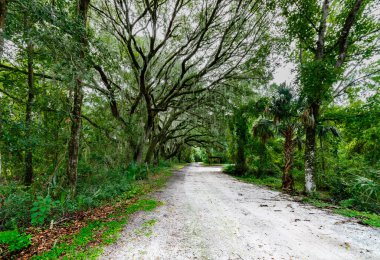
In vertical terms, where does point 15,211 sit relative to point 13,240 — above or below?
above

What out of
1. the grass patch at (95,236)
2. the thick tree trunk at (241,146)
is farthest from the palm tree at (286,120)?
the grass patch at (95,236)

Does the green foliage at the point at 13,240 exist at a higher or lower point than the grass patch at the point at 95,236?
higher

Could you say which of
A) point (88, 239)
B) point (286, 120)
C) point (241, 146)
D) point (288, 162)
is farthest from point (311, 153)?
point (88, 239)

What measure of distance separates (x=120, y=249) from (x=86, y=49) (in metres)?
4.43

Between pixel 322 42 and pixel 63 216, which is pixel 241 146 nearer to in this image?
pixel 322 42

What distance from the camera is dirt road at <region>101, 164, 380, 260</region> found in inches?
97.0

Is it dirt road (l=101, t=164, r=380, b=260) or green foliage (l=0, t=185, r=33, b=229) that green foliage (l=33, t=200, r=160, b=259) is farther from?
green foliage (l=0, t=185, r=33, b=229)

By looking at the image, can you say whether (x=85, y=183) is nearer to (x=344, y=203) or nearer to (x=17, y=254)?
(x=17, y=254)

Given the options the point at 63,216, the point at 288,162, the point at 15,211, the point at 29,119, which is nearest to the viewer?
the point at 15,211

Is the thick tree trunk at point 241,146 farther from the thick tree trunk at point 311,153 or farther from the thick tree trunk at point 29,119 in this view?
the thick tree trunk at point 29,119

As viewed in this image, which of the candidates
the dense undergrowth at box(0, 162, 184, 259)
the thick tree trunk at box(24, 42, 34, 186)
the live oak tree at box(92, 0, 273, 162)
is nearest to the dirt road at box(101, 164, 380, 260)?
the dense undergrowth at box(0, 162, 184, 259)

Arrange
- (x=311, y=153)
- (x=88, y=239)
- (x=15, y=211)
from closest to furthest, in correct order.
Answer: (x=88, y=239) → (x=15, y=211) → (x=311, y=153)

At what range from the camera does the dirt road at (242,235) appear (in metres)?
2.46

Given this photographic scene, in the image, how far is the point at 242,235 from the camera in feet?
9.82
